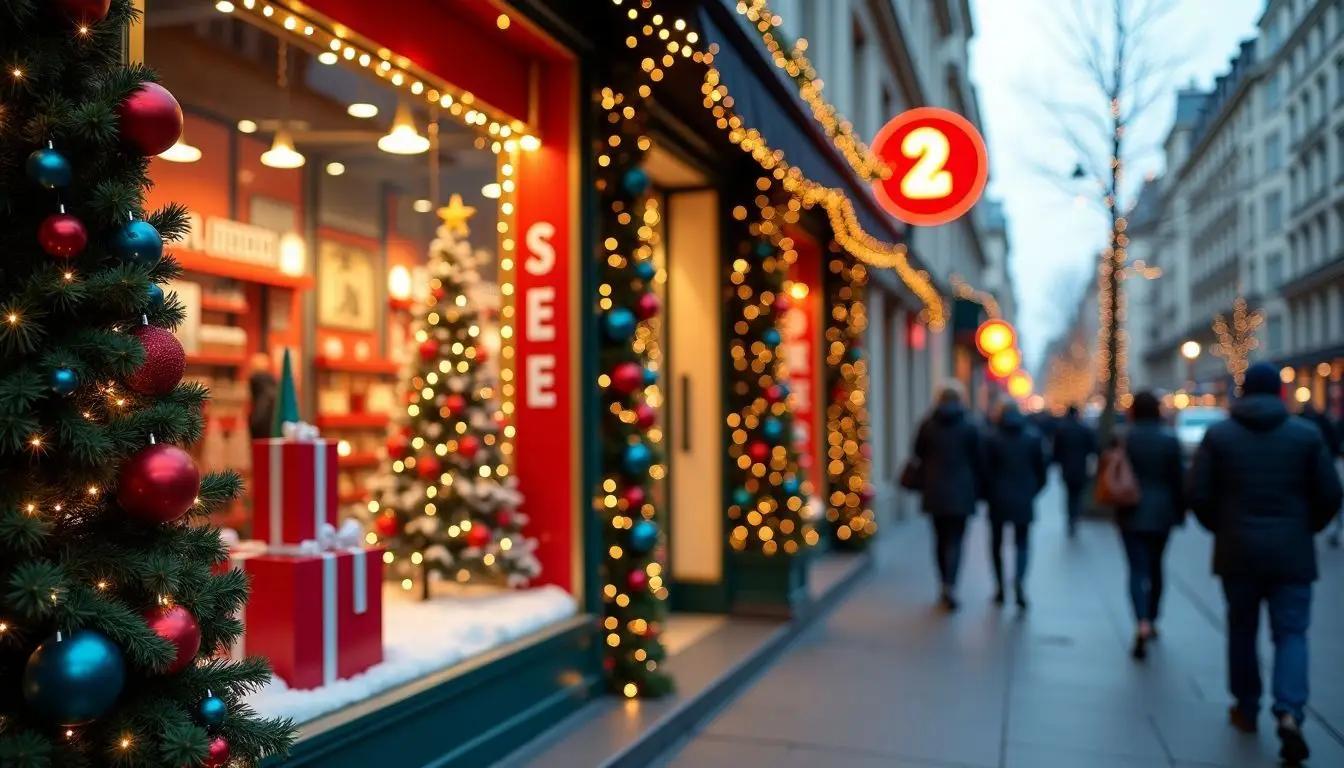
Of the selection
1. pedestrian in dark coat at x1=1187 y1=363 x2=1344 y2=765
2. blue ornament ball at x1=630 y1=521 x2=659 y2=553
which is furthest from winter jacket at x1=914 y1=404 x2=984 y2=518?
blue ornament ball at x1=630 y1=521 x2=659 y2=553

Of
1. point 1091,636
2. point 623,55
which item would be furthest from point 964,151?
point 623,55

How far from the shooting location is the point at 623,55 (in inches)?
235

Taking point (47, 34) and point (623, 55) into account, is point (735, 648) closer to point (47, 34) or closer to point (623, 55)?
point (623, 55)

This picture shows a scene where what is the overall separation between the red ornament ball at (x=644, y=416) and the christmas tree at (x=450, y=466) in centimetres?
75

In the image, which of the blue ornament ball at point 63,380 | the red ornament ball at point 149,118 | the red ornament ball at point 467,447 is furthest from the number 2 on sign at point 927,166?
the blue ornament ball at point 63,380

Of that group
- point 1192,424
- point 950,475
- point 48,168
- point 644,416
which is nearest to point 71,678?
point 48,168

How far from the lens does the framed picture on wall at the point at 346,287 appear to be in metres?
9.32

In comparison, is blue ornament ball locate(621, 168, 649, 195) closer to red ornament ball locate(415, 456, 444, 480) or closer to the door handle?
red ornament ball locate(415, 456, 444, 480)

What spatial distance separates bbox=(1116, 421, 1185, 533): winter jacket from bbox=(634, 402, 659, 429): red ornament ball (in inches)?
150

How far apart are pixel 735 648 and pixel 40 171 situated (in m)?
5.80

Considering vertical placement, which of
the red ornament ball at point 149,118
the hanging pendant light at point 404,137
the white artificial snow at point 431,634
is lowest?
the white artificial snow at point 431,634

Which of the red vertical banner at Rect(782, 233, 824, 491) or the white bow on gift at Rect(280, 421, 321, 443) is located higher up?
the red vertical banner at Rect(782, 233, 824, 491)

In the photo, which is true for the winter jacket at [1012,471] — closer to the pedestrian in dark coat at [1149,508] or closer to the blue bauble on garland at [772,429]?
the pedestrian in dark coat at [1149,508]

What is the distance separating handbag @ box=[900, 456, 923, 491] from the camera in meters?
9.95
